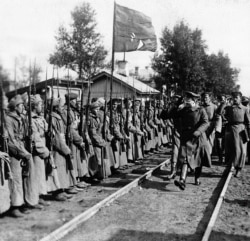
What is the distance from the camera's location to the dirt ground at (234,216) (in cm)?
482

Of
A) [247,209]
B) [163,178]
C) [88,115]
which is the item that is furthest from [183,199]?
[88,115]

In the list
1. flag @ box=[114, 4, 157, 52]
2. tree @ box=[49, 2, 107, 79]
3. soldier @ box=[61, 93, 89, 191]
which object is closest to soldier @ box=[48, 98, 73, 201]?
soldier @ box=[61, 93, 89, 191]

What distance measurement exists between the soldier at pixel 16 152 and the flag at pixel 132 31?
6.62 m

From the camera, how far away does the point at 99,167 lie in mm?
8000

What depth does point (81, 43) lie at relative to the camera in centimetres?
4275

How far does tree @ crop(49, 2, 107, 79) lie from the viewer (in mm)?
42438

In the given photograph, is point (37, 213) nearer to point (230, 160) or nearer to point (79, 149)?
point (79, 149)

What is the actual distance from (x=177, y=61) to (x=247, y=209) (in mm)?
39054

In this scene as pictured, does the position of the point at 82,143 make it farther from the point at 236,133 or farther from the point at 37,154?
the point at 236,133

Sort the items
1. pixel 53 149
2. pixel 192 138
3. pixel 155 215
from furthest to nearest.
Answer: pixel 192 138 < pixel 53 149 < pixel 155 215

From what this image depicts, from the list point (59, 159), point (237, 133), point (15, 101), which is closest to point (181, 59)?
point (237, 133)

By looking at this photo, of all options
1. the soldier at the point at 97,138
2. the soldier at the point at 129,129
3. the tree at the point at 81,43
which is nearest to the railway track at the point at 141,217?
the soldier at the point at 97,138

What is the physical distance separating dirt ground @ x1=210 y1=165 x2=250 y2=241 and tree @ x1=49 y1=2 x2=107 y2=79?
1414 inches

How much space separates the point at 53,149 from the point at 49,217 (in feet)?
4.67
